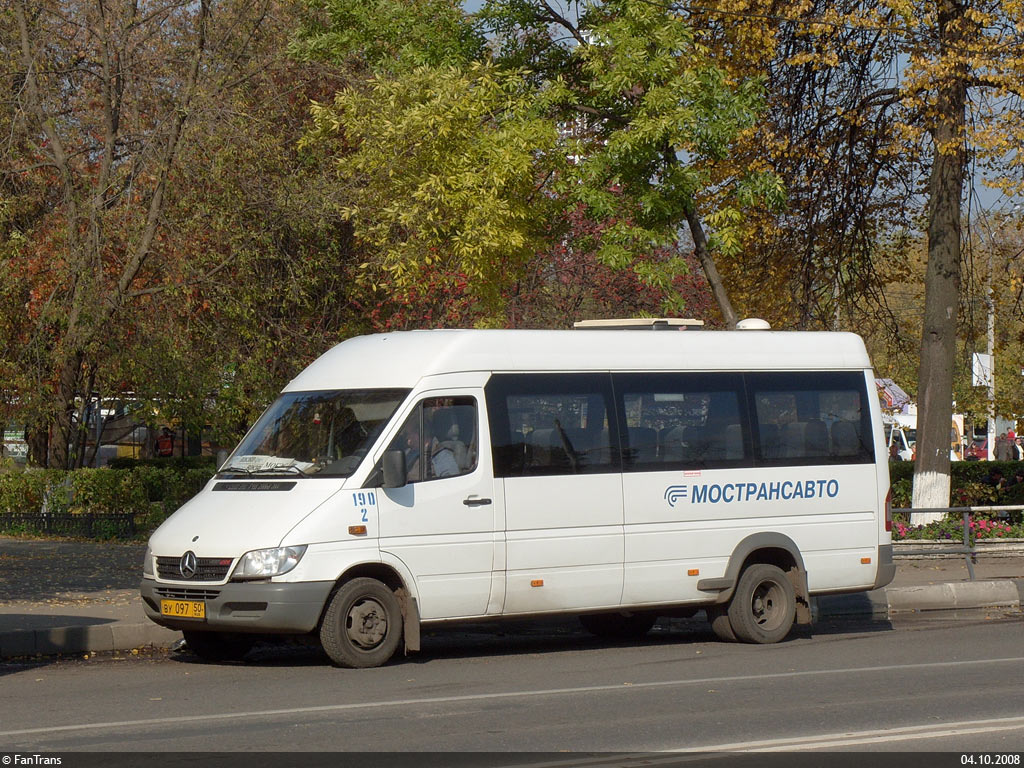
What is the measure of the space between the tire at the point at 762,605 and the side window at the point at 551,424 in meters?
1.71

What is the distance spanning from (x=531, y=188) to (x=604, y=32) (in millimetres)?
2316

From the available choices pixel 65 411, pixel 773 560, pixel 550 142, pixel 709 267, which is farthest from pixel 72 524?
pixel 773 560

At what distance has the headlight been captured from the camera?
412 inches

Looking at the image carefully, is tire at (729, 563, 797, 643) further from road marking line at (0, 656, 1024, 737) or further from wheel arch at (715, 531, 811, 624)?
road marking line at (0, 656, 1024, 737)

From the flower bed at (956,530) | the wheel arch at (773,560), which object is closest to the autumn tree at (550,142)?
the flower bed at (956,530)

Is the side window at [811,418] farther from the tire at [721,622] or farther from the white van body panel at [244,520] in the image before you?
the white van body panel at [244,520]

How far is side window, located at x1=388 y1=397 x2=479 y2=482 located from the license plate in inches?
72.1

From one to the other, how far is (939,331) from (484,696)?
13620mm

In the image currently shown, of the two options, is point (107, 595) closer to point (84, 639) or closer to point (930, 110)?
point (84, 639)

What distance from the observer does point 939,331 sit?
21.1 meters

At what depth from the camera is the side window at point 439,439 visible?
11.2m

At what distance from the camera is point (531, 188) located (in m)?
19.7

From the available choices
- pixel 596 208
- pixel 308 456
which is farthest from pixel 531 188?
pixel 308 456

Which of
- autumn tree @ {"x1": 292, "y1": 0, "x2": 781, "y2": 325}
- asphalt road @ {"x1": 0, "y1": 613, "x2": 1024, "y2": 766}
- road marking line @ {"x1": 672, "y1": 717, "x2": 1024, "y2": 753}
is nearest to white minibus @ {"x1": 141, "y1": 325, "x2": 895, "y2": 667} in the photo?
asphalt road @ {"x1": 0, "y1": 613, "x2": 1024, "y2": 766}
